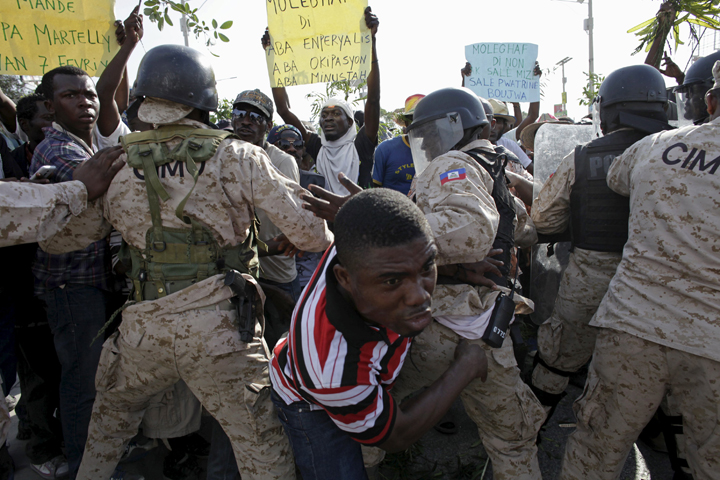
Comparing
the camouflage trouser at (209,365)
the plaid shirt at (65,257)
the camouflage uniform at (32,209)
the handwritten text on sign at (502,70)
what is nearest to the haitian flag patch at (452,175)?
the camouflage trouser at (209,365)

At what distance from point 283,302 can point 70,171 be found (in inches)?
63.3

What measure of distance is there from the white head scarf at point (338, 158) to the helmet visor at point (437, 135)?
1862 mm

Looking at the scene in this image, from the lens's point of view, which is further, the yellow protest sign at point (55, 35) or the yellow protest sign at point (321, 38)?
the yellow protest sign at point (321, 38)

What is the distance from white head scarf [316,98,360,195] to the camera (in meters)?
4.41

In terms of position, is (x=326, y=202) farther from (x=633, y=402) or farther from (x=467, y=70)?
(x=467, y=70)

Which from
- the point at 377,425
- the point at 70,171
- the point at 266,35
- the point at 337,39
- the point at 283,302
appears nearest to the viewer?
the point at 377,425

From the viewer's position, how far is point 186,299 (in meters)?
2.08

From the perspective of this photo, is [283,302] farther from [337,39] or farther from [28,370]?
[337,39]

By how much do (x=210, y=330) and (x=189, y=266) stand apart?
0.33 m

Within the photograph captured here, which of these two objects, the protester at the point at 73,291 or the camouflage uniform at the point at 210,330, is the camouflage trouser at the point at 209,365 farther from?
the protester at the point at 73,291

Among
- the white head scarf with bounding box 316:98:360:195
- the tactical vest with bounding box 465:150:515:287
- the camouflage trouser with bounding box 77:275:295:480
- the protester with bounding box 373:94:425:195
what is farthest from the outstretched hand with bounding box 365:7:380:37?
the camouflage trouser with bounding box 77:275:295:480

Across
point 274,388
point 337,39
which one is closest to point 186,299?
point 274,388

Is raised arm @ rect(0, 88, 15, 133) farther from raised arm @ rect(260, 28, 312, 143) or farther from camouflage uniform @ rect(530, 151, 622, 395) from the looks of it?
camouflage uniform @ rect(530, 151, 622, 395)

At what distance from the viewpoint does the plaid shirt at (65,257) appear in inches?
96.7
